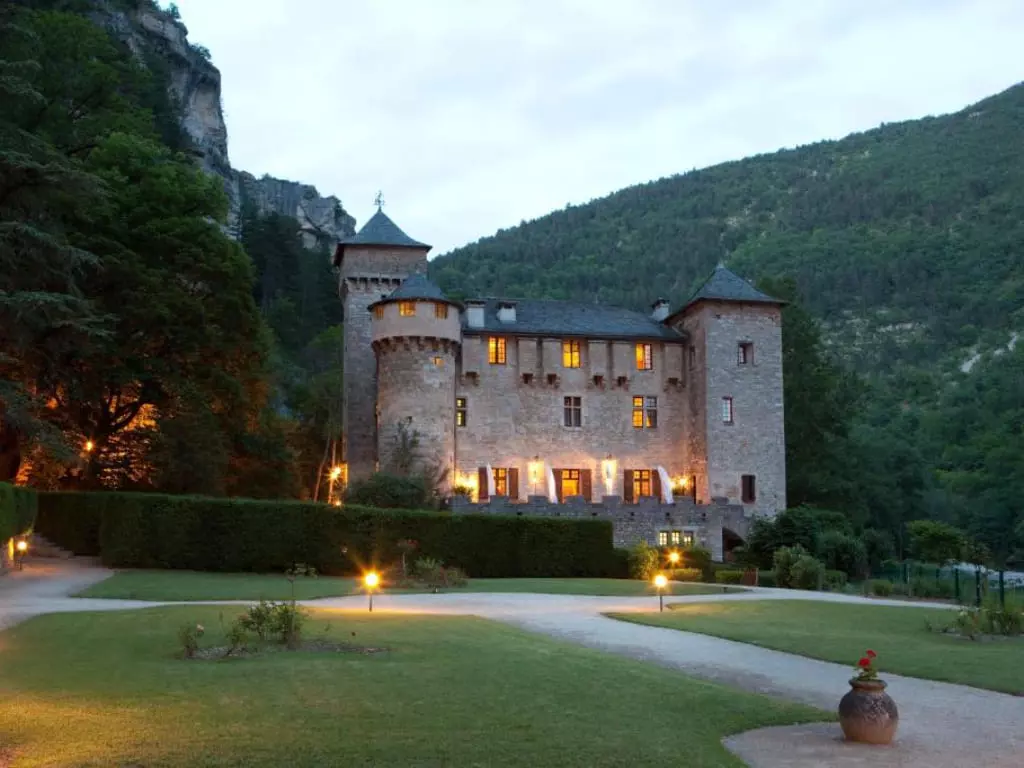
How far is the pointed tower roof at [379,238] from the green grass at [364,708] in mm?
37150

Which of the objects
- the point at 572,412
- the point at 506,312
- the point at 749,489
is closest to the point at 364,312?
the point at 506,312

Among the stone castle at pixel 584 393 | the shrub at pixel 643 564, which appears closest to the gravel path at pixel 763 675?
the shrub at pixel 643 564

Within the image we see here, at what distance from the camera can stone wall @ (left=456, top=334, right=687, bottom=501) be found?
4956cm

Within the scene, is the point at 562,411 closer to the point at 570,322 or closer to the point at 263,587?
the point at 570,322

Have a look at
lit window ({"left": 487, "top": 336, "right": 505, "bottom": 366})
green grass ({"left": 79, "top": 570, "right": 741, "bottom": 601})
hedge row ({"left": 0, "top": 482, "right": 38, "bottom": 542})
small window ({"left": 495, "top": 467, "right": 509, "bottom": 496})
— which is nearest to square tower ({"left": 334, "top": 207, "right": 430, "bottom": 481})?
lit window ({"left": 487, "top": 336, "right": 505, "bottom": 366})

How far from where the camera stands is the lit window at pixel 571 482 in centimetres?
5022

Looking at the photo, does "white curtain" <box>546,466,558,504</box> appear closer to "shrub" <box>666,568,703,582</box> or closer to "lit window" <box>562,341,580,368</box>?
"lit window" <box>562,341,580,368</box>

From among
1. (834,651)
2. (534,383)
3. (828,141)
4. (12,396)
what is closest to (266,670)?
(834,651)

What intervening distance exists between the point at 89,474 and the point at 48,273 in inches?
439

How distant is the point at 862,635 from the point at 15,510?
2358 cm

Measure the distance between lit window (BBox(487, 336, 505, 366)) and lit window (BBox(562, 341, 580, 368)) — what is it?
315cm

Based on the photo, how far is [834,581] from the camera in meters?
36.7

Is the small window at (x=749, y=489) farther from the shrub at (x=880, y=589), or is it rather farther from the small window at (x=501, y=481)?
the shrub at (x=880, y=589)

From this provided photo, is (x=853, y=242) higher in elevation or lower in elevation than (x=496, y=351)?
higher
